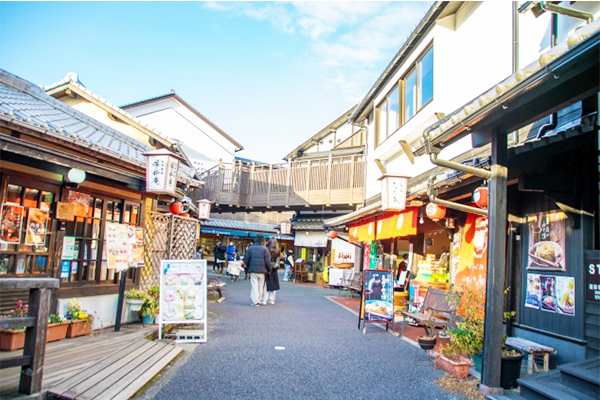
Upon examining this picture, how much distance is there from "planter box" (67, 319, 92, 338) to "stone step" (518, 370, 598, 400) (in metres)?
6.45

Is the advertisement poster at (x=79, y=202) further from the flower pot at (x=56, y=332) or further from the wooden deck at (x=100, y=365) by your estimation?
the wooden deck at (x=100, y=365)

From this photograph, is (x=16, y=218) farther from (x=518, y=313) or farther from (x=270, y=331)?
(x=518, y=313)

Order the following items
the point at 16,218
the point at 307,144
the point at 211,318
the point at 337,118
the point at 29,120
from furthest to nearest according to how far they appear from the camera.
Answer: the point at 307,144 < the point at 337,118 < the point at 211,318 < the point at 16,218 < the point at 29,120

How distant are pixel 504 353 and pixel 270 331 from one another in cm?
498

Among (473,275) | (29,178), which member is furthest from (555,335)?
(29,178)

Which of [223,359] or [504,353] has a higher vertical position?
[504,353]

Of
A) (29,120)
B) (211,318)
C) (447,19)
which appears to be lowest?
(211,318)

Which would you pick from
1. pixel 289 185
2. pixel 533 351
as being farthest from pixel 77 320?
pixel 289 185

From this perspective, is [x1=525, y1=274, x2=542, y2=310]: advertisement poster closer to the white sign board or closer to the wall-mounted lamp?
the white sign board

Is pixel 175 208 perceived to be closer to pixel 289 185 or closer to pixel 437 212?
pixel 437 212

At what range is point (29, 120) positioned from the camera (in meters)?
5.66

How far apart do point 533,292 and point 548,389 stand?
2637 millimetres

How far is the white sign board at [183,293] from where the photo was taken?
7699mm

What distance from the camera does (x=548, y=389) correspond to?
168 inches
